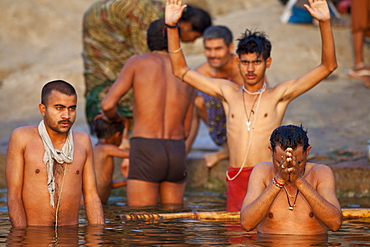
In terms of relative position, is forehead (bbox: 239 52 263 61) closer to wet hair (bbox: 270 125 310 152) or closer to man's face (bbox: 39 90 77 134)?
wet hair (bbox: 270 125 310 152)

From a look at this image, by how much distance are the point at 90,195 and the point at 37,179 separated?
424 mm

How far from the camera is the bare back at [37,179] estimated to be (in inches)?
211

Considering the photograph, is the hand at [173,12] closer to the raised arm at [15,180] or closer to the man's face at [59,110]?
the man's face at [59,110]

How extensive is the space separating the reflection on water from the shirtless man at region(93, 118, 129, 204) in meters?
1.36

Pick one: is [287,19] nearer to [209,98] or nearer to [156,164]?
[209,98]

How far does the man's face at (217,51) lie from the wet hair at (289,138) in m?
2.84

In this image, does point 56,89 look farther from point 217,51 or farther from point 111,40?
point 111,40

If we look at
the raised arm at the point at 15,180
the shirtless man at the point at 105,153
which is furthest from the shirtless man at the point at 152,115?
the raised arm at the point at 15,180

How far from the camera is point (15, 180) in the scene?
5.33 m

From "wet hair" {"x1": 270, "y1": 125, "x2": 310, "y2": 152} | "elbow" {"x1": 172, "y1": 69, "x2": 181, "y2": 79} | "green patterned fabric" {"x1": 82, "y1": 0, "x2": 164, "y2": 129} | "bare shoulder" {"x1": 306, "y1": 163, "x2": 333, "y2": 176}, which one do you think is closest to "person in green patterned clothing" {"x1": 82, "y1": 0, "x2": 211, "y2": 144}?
Result: "green patterned fabric" {"x1": 82, "y1": 0, "x2": 164, "y2": 129}

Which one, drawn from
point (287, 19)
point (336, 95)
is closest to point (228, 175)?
point (336, 95)

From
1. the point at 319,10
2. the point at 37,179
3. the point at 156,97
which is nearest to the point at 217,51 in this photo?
the point at 156,97

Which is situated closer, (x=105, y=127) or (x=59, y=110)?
(x=59, y=110)

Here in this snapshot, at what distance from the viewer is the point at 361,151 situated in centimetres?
859
